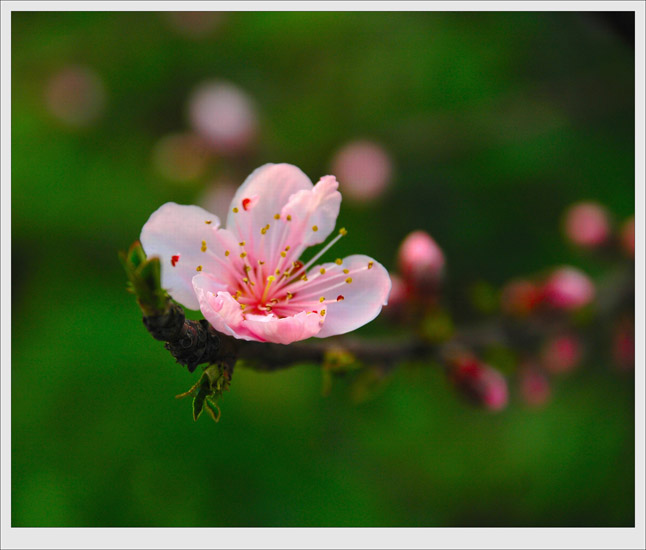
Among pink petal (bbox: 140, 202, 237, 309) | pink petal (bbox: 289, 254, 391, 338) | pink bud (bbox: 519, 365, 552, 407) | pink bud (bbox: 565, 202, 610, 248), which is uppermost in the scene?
pink petal (bbox: 140, 202, 237, 309)

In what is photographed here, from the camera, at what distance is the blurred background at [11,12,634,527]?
2379 millimetres

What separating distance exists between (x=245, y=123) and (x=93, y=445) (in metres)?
1.72

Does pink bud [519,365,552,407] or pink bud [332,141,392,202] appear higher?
pink bud [332,141,392,202]

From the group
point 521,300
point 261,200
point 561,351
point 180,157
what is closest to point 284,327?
point 261,200

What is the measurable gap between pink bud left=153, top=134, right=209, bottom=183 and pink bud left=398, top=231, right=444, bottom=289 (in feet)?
5.09

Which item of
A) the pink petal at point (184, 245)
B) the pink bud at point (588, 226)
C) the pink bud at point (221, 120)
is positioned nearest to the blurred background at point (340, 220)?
the pink bud at point (221, 120)

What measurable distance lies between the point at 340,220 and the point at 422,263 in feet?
3.78

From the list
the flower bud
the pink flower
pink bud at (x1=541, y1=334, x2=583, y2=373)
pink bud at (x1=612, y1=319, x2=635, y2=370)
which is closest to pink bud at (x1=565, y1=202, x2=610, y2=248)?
pink bud at (x1=612, y1=319, x2=635, y2=370)

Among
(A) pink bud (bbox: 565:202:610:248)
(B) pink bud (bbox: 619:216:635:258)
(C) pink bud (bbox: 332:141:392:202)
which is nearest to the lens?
(B) pink bud (bbox: 619:216:635:258)

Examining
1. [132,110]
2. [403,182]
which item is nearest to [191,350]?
[403,182]

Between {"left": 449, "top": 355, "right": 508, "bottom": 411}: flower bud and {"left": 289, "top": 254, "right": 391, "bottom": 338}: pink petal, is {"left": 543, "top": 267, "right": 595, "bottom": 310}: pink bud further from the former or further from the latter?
{"left": 289, "top": 254, "right": 391, "bottom": 338}: pink petal

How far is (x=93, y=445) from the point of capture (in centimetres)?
236

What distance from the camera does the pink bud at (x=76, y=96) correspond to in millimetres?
2893

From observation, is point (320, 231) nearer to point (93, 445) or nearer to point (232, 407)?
point (232, 407)
